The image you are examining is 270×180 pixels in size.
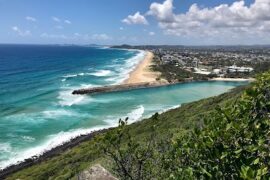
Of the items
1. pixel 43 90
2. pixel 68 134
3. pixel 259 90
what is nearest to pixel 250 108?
pixel 259 90

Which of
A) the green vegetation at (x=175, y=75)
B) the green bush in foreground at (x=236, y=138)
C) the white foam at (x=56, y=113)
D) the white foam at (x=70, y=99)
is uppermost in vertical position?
the green bush in foreground at (x=236, y=138)

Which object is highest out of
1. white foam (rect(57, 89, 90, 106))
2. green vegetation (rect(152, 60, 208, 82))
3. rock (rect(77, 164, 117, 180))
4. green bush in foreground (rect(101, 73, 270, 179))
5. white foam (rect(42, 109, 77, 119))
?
green bush in foreground (rect(101, 73, 270, 179))

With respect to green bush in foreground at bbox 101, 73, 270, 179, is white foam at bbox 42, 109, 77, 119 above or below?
below

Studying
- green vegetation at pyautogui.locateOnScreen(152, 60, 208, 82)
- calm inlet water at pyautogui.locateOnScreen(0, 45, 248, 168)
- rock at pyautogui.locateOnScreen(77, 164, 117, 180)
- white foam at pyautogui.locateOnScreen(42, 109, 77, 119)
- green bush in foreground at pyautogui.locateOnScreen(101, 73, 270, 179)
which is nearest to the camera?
green bush in foreground at pyautogui.locateOnScreen(101, 73, 270, 179)

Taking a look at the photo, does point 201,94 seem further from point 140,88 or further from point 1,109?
point 1,109

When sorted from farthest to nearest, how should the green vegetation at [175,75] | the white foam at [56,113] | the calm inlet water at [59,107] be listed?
the green vegetation at [175,75], the white foam at [56,113], the calm inlet water at [59,107]

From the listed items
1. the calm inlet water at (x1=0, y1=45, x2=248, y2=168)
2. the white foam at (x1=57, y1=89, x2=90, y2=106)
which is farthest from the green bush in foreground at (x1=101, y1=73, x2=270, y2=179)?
the white foam at (x1=57, y1=89, x2=90, y2=106)

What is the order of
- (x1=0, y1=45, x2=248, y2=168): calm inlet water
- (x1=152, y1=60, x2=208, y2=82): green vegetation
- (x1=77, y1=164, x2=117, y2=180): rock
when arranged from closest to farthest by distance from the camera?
(x1=77, y1=164, x2=117, y2=180): rock
(x1=0, y1=45, x2=248, y2=168): calm inlet water
(x1=152, y1=60, x2=208, y2=82): green vegetation

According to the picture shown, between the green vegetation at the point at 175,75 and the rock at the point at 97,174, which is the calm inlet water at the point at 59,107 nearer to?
the green vegetation at the point at 175,75

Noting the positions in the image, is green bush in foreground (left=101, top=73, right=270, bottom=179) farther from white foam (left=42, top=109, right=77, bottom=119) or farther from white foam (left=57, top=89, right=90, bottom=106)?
white foam (left=57, top=89, right=90, bottom=106)

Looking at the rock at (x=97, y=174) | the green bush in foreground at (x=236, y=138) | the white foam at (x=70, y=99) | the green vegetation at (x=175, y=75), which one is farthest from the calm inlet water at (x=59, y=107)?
the green bush in foreground at (x=236, y=138)

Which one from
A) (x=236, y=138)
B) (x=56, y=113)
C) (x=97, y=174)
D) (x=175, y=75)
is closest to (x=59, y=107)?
(x=56, y=113)
